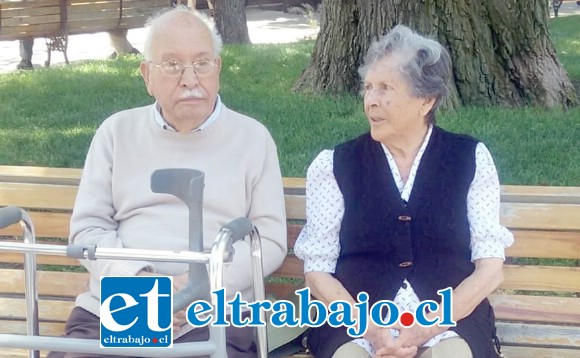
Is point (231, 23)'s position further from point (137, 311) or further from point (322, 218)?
point (137, 311)

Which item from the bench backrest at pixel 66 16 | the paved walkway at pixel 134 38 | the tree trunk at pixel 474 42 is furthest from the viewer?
the paved walkway at pixel 134 38

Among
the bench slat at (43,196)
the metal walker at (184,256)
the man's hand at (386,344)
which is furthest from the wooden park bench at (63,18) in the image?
the metal walker at (184,256)

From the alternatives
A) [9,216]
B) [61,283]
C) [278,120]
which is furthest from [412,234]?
[278,120]

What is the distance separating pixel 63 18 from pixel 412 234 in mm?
10167

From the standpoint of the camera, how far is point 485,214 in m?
3.18

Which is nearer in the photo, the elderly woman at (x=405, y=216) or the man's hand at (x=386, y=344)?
the man's hand at (x=386, y=344)

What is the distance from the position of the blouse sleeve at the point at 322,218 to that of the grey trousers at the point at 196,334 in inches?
12.3

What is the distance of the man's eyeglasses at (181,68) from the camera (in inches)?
132

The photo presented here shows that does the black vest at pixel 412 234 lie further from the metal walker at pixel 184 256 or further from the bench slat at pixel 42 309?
the bench slat at pixel 42 309

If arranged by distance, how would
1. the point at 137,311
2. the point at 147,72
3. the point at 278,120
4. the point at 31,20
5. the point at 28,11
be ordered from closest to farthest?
the point at 137,311, the point at 147,72, the point at 278,120, the point at 28,11, the point at 31,20

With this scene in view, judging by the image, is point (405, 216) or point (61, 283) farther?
point (61, 283)

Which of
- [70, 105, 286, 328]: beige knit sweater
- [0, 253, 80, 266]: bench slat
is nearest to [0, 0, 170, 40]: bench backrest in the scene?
[0, 253, 80, 266]: bench slat

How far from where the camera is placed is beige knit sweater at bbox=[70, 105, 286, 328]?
331 cm

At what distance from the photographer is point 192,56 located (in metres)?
3.35
